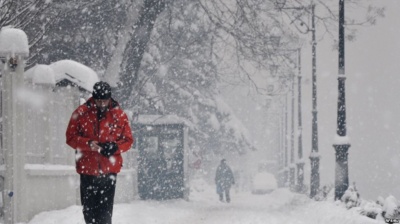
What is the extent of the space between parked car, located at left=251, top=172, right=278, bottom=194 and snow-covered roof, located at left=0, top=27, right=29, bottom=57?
35.8 metres

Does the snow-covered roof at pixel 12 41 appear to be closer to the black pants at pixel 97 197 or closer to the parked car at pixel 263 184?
the black pants at pixel 97 197

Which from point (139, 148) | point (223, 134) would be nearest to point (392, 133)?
point (223, 134)

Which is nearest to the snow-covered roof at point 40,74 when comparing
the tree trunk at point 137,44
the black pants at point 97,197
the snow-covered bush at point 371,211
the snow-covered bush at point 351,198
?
the black pants at point 97,197

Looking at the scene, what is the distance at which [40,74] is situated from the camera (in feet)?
44.2

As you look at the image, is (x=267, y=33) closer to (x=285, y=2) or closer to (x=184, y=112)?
(x=285, y=2)

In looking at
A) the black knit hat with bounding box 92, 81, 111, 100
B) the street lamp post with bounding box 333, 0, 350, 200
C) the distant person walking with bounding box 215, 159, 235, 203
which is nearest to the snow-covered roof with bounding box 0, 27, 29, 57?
the black knit hat with bounding box 92, 81, 111, 100

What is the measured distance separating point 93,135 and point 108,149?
0.85 ft

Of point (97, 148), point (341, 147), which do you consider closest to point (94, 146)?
point (97, 148)

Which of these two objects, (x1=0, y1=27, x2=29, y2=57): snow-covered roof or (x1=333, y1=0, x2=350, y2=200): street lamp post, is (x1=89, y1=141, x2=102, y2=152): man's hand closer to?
(x1=0, y1=27, x2=29, y2=57): snow-covered roof

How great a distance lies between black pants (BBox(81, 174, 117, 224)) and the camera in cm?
784

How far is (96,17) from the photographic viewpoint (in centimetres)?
2128

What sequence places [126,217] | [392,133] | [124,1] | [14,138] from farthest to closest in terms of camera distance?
[392,133] → [124,1] → [126,217] → [14,138]

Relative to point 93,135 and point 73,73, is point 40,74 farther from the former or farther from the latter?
point 93,135

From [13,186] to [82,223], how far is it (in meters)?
1.24
